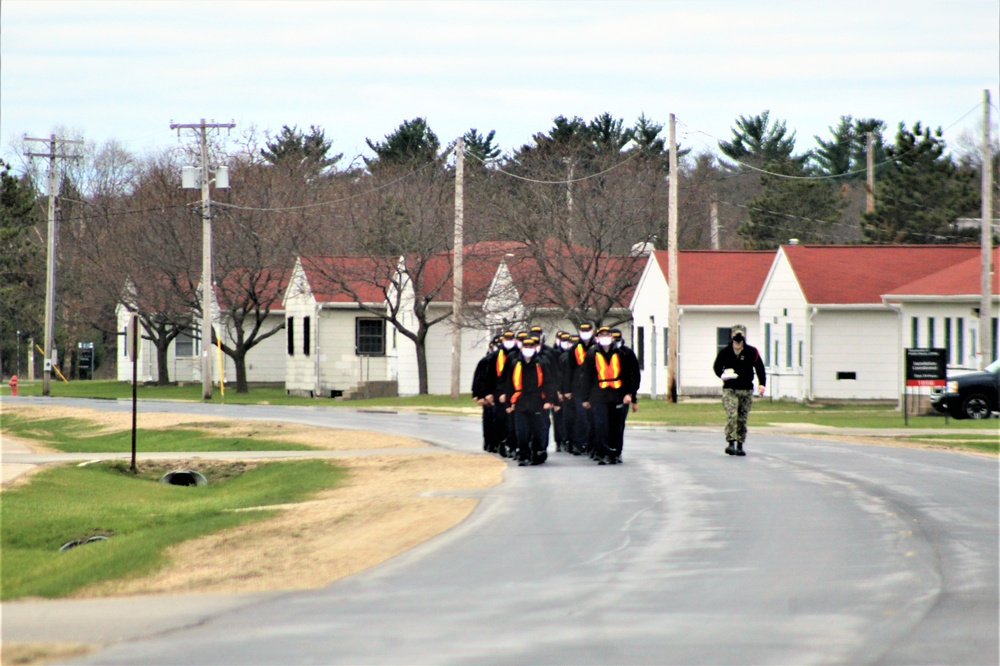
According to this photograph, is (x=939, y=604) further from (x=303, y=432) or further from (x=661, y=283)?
(x=661, y=283)

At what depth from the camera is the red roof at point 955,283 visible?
3666 centimetres

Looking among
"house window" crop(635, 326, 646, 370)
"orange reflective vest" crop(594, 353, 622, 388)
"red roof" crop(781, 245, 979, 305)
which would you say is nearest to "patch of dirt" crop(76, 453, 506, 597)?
"orange reflective vest" crop(594, 353, 622, 388)

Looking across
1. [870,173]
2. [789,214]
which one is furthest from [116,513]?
[789,214]

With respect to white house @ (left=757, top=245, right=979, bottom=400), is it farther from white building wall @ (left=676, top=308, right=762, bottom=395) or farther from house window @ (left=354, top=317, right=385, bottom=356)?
house window @ (left=354, top=317, right=385, bottom=356)

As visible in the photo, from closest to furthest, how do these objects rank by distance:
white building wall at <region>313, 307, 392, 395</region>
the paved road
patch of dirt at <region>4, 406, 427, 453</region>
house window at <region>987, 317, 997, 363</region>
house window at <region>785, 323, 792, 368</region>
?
the paved road < patch of dirt at <region>4, 406, 427, 453</region> < house window at <region>987, 317, 997, 363</region> < house window at <region>785, 323, 792, 368</region> < white building wall at <region>313, 307, 392, 395</region>

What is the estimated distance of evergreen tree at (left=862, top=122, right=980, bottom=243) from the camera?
62188 mm

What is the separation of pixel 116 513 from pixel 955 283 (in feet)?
87.1

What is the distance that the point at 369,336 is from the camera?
54.5m

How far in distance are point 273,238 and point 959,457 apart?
37.3 metres

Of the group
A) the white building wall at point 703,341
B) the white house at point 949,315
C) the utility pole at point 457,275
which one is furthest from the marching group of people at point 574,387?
the utility pole at point 457,275

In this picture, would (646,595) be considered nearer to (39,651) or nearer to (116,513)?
(39,651)

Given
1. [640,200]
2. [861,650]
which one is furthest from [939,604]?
[640,200]

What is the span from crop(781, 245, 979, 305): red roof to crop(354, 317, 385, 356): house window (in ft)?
58.8

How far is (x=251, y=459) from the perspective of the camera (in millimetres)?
23719
